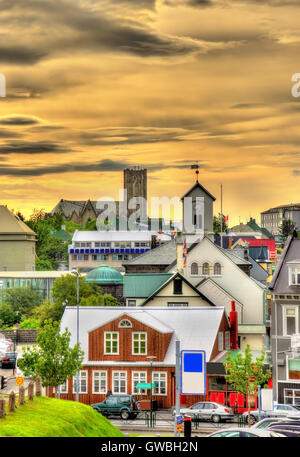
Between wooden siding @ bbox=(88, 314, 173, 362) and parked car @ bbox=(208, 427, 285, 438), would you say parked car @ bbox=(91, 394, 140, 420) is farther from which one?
parked car @ bbox=(208, 427, 285, 438)

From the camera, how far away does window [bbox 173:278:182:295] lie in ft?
284

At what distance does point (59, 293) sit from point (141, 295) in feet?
72.7

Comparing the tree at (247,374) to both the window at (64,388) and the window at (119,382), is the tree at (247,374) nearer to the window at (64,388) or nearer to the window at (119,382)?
the window at (119,382)

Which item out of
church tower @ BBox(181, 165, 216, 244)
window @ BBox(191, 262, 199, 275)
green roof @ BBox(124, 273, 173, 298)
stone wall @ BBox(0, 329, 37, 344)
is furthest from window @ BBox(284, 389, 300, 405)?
stone wall @ BBox(0, 329, 37, 344)

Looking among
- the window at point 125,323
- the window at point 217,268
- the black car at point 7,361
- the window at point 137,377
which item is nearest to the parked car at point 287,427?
the window at point 137,377

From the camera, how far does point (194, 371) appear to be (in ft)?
160

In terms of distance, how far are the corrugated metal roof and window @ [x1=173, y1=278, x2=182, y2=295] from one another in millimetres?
8400

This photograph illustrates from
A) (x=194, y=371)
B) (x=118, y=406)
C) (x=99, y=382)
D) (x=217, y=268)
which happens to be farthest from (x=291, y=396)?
(x=217, y=268)

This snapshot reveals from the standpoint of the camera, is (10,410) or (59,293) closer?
(10,410)

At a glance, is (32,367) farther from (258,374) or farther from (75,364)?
(258,374)

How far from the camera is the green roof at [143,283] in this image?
9462 cm

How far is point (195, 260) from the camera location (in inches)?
3775
